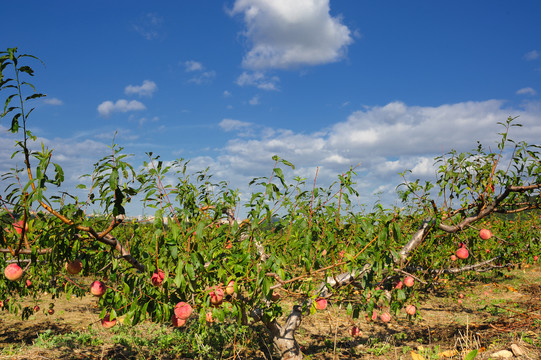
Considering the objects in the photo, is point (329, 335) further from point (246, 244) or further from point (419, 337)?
point (246, 244)

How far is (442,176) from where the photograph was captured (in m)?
4.16

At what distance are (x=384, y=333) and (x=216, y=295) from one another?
447 cm

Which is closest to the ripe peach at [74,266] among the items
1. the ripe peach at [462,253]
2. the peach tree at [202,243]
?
the peach tree at [202,243]

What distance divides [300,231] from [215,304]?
1345mm

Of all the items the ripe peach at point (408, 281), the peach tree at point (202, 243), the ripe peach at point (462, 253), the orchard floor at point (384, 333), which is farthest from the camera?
the orchard floor at point (384, 333)

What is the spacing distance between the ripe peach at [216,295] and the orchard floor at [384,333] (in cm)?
183

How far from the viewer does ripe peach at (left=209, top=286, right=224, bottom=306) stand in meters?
2.81

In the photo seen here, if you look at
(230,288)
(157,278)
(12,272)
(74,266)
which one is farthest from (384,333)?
(12,272)

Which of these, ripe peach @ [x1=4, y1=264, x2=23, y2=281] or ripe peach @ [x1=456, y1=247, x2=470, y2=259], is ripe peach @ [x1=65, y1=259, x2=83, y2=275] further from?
ripe peach @ [x1=456, y1=247, x2=470, y2=259]

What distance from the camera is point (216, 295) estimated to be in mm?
2836

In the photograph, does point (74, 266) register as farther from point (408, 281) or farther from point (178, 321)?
point (408, 281)

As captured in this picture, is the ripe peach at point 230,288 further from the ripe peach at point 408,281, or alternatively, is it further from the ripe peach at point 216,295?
the ripe peach at point 408,281

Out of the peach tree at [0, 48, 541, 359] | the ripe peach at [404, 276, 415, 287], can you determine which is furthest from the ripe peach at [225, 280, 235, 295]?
the ripe peach at [404, 276, 415, 287]

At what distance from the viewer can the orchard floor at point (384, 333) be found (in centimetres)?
484
